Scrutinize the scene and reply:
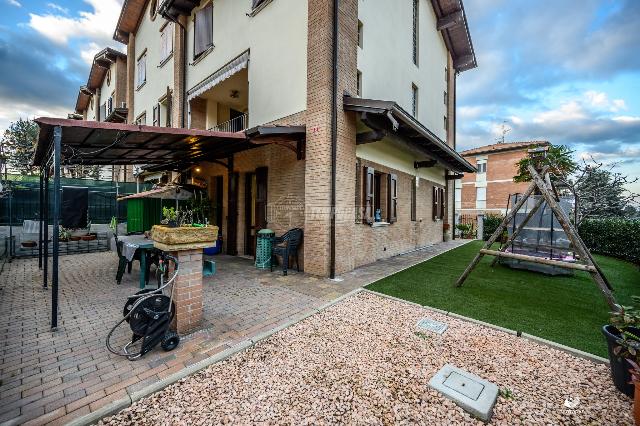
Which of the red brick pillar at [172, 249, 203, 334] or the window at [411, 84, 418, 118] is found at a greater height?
the window at [411, 84, 418, 118]

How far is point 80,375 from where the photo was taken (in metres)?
2.47

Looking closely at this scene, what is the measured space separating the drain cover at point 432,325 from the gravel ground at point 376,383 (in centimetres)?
10

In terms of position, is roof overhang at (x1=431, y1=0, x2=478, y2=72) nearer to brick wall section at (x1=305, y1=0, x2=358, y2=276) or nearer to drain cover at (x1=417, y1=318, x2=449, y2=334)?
brick wall section at (x1=305, y1=0, x2=358, y2=276)

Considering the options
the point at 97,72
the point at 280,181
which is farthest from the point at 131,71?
the point at 280,181

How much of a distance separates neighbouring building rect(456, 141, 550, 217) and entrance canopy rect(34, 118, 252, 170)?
2950cm

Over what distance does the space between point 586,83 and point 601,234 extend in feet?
21.5

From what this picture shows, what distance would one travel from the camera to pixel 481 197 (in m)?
29.6

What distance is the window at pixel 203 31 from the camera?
32.9 feet

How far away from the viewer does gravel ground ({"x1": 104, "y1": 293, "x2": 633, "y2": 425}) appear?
6.81ft

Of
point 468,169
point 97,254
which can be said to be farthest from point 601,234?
point 97,254

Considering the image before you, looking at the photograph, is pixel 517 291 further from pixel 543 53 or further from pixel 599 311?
pixel 543 53

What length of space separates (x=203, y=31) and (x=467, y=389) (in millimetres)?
13352

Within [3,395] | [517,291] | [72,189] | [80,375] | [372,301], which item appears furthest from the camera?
[72,189]

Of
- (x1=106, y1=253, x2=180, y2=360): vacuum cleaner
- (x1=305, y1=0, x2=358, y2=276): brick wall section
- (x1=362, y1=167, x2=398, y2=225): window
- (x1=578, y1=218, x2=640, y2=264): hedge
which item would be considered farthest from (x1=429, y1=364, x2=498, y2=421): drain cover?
(x1=578, y1=218, x2=640, y2=264): hedge
